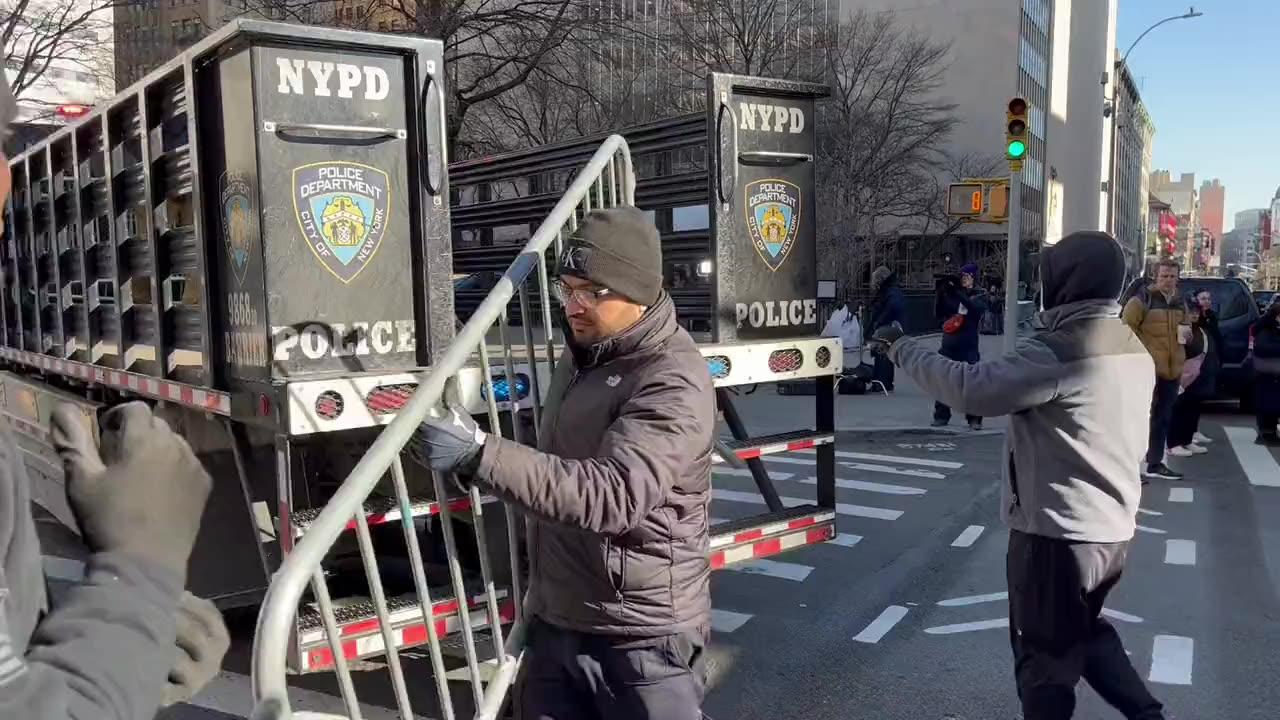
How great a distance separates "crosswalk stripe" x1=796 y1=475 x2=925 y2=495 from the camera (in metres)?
8.77

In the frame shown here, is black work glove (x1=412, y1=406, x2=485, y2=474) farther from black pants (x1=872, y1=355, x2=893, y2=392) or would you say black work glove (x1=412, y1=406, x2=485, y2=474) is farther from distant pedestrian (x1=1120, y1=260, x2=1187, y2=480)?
black pants (x1=872, y1=355, x2=893, y2=392)

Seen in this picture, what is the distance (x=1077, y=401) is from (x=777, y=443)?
71.0 inches

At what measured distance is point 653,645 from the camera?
2533mm

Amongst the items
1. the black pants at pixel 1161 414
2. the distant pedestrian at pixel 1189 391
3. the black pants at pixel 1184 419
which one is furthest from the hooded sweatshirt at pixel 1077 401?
the black pants at pixel 1184 419

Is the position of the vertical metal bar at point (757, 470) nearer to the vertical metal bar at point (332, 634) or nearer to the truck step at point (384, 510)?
the truck step at point (384, 510)

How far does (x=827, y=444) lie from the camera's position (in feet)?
17.1

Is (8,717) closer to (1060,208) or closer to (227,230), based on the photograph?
(227,230)

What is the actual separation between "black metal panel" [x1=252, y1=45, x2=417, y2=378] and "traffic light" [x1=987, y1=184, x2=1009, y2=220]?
8744mm

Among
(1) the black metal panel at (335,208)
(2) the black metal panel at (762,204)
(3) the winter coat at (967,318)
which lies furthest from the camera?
(3) the winter coat at (967,318)

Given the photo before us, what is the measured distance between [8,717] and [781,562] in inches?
233

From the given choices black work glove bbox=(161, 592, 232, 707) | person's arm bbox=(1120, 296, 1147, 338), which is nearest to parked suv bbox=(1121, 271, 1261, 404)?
person's arm bbox=(1120, 296, 1147, 338)

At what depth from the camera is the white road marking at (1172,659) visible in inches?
186

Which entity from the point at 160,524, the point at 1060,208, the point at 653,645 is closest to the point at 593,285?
the point at 653,645

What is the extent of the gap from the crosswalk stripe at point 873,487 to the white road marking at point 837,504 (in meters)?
0.59
